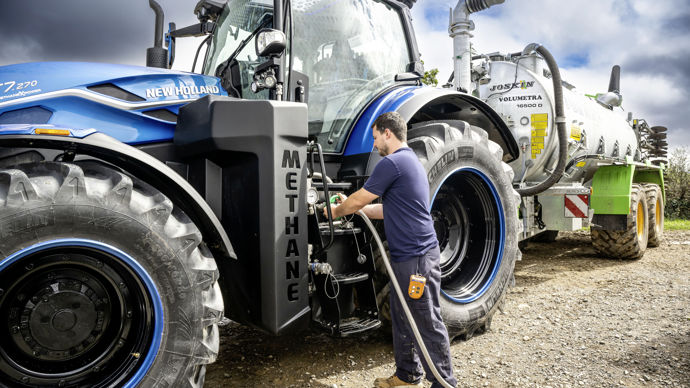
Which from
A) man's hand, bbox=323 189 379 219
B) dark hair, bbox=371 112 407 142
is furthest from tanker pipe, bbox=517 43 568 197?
man's hand, bbox=323 189 379 219

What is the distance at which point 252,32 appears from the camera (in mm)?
3525

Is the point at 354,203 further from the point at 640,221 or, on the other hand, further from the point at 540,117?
the point at 640,221

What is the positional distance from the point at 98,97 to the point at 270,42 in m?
1.05

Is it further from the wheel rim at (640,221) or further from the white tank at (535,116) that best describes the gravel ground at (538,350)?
the wheel rim at (640,221)

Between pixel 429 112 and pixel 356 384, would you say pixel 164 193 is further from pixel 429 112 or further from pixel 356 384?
pixel 429 112

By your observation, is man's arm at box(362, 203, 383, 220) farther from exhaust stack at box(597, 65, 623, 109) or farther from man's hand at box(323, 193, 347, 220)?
exhaust stack at box(597, 65, 623, 109)

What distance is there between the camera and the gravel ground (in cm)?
324

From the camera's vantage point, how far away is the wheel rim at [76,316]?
222cm

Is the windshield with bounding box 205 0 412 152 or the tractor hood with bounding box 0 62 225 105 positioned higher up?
the windshield with bounding box 205 0 412 152

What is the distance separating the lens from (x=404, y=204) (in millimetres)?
2973

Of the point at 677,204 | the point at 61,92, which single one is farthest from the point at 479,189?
the point at 677,204

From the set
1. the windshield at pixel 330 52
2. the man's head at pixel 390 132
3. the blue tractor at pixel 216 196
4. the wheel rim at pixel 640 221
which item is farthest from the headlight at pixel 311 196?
the wheel rim at pixel 640 221

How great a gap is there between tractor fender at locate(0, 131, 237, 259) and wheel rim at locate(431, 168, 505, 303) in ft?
6.70

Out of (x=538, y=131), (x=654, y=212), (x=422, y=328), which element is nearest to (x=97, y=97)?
(x=422, y=328)
